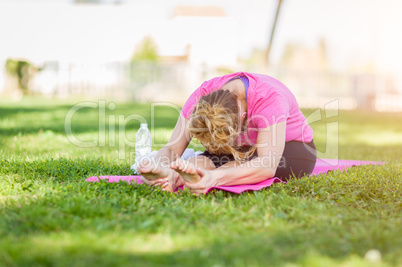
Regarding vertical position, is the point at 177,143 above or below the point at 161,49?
below

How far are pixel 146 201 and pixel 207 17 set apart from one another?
90.6 feet

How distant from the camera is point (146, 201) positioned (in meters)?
2.64

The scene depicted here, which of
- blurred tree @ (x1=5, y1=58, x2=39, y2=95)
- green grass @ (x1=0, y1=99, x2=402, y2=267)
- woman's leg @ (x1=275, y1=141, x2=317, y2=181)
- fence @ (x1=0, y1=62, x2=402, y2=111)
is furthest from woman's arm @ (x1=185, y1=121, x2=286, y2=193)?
blurred tree @ (x1=5, y1=58, x2=39, y2=95)

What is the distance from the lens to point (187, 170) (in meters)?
2.73

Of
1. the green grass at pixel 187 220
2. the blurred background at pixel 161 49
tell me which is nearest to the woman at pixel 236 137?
the green grass at pixel 187 220

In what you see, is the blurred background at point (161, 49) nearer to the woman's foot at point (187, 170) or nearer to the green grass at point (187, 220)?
the green grass at point (187, 220)

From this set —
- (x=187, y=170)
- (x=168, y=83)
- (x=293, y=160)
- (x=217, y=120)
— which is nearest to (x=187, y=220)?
(x=187, y=170)

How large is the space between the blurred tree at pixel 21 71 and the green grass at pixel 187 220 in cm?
1354

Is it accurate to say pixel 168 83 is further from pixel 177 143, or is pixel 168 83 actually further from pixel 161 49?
pixel 177 143

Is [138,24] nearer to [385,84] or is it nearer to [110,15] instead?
[110,15]

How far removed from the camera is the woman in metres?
2.87

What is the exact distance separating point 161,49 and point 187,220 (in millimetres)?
25474

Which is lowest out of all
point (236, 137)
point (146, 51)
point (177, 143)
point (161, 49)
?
point (177, 143)

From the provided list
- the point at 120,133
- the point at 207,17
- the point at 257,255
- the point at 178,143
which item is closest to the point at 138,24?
the point at 207,17
